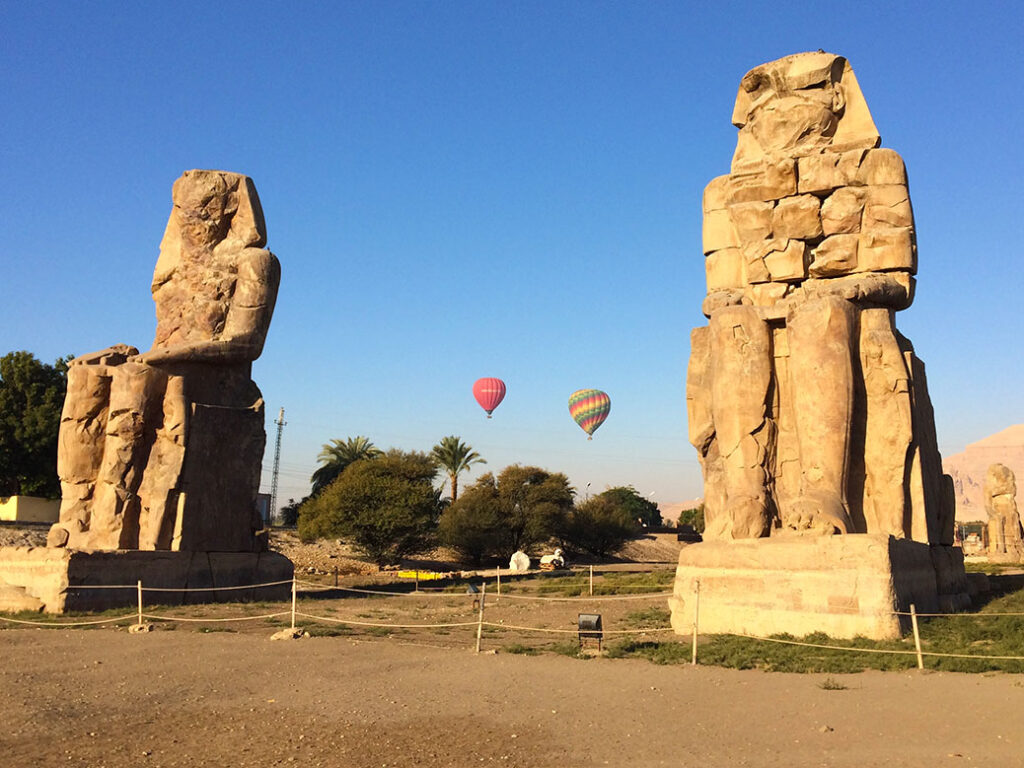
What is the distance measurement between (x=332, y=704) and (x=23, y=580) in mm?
5713

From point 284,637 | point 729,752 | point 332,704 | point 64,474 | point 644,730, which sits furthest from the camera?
point 64,474

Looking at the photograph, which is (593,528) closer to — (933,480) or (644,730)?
(933,480)

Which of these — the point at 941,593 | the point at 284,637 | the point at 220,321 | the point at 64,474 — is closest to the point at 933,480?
the point at 941,593

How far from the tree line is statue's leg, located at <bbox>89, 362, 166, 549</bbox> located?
1484 centimetres

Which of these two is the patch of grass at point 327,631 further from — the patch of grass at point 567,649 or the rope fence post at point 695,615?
the rope fence post at point 695,615

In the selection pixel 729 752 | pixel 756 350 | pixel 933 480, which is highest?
pixel 756 350

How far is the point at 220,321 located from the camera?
10.9 metres

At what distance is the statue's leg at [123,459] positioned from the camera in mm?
9859

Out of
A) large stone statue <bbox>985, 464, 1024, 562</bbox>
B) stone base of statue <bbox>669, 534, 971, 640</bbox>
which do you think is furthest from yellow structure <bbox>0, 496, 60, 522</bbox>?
large stone statue <bbox>985, 464, 1024, 562</bbox>

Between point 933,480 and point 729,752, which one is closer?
point 729,752

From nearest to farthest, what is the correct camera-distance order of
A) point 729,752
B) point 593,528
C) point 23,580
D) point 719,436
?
point 729,752, point 719,436, point 23,580, point 593,528

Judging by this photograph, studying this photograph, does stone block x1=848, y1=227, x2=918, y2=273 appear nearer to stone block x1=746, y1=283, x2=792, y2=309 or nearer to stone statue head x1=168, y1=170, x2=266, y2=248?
stone block x1=746, y1=283, x2=792, y2=309

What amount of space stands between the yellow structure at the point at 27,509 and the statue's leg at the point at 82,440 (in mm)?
17117

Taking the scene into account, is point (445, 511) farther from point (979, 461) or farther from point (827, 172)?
point (979, 461)
